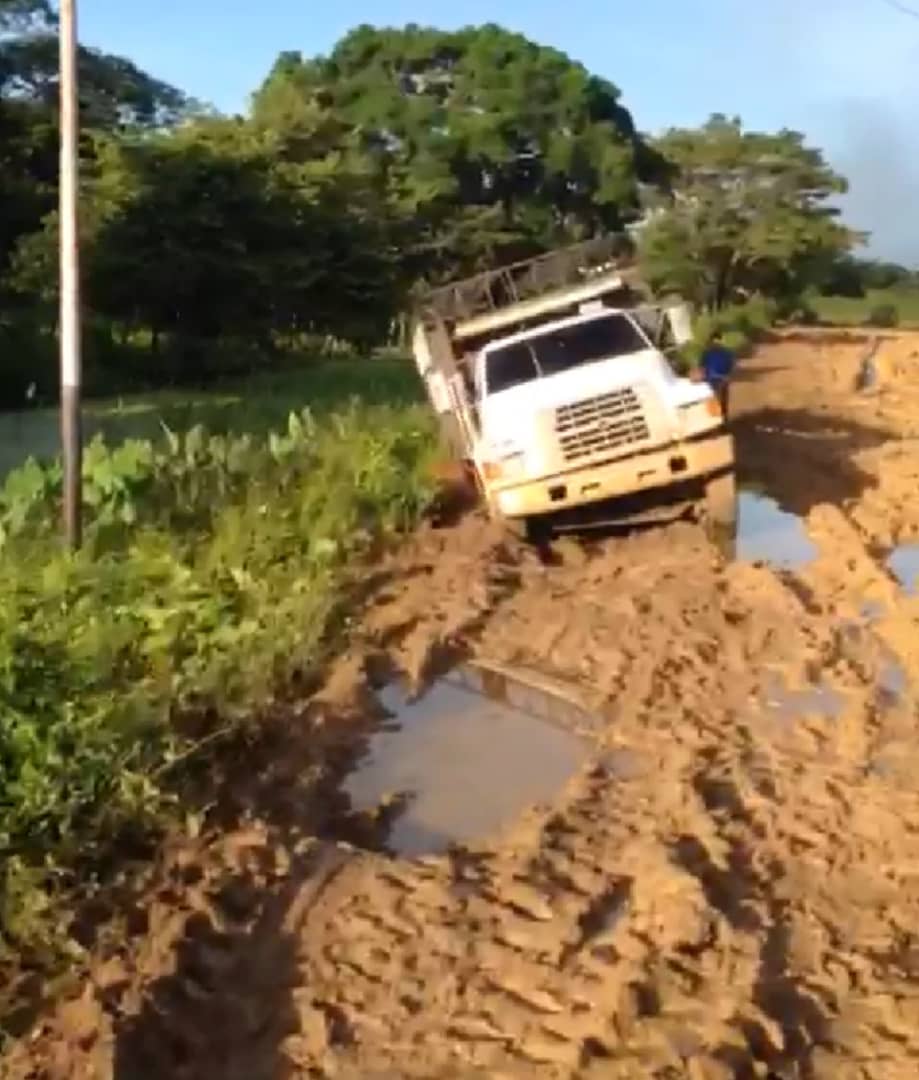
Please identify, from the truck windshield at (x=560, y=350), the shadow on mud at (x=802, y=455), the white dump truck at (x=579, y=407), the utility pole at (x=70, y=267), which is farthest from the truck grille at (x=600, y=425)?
the utility pole at (x=70, y=267)

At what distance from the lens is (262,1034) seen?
19.5 ft

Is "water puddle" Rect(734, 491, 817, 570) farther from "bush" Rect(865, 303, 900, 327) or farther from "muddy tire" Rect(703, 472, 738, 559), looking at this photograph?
"bush" Rect(865, 303, 900, 327)

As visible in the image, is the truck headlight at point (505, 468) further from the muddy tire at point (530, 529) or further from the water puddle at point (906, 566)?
the water puddle at point (906, 566)

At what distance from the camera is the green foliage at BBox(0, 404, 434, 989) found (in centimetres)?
709

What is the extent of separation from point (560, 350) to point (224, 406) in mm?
12006

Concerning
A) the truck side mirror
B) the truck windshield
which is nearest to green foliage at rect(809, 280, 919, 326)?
the truck side mirror

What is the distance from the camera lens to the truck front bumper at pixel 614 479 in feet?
49.7

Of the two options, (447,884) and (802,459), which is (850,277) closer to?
(802,459)

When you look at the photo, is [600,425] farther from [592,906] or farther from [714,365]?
[592,906]

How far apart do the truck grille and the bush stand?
5421 cm

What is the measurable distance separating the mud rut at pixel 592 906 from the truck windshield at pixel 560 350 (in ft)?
14.2

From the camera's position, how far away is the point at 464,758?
979 cm

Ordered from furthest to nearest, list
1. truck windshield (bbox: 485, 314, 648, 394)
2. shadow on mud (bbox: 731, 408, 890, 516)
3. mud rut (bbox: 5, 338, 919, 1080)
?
1. shadow on mud (bbox: 731, 408, 890, 516)
2. truck windshield (bbox: 485, 314, 648, 394)
3. mud rut (bbox: 5, 338, 919, 1080)

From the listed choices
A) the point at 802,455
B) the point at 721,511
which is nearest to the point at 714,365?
the point at 721,511
